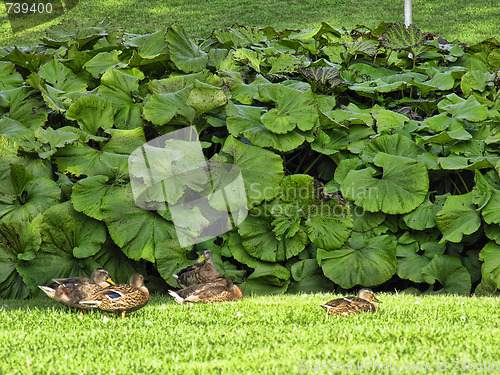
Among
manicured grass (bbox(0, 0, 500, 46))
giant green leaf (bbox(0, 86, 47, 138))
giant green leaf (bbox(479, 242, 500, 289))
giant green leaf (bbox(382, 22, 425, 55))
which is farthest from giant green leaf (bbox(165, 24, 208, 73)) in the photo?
manicured grass (bbox(0, 0, 500, 46))

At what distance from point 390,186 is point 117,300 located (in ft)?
7.70

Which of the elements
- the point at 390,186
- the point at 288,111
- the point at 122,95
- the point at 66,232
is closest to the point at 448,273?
the point at 390,186

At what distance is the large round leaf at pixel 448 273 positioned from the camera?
13.3ft

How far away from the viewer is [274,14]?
49.1ft

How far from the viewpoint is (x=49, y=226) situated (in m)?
3.99

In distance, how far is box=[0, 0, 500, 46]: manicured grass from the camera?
13.7 metres

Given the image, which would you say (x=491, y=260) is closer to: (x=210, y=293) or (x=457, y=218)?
(x=457, y=218)

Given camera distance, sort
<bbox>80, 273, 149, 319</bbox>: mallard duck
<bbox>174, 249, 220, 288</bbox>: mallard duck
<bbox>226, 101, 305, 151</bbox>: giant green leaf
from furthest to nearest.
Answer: <bbox>226, 101, 305, 151</bbox>: giant green leaf < <bbox>174, 249, 220, 288</bbox>: mallard duck < <bbox>80, 273, 149, 319</bbox>: mallard duck

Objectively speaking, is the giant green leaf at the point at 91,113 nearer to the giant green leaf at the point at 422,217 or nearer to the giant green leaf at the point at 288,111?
the giant green leaf at the point at 288,111

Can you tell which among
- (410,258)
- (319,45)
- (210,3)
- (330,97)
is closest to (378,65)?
(319,45)

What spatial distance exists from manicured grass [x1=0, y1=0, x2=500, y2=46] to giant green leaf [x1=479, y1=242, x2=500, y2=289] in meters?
9.98

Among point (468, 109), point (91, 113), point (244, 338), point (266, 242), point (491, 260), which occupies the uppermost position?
point (91, 113)

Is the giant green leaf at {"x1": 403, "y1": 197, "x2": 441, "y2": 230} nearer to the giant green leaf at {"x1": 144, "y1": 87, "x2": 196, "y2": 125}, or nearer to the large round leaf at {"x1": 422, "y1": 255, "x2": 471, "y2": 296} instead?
the large round leaf at {"x1": 422, "y1": 255, "x2": 471, "y2": 296}

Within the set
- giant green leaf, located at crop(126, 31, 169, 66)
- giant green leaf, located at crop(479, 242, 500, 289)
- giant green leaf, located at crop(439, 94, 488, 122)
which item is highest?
giant green leaf, located at crop(126, 31, 169, 66)
